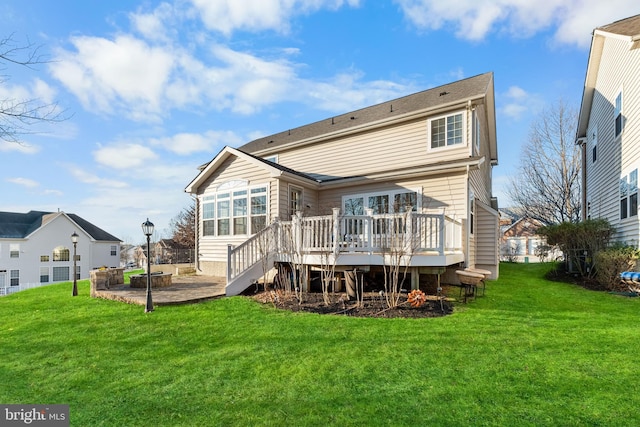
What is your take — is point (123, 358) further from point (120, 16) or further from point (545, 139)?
point (545, 139)

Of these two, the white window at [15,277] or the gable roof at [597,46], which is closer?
the gable roof at [597,46]

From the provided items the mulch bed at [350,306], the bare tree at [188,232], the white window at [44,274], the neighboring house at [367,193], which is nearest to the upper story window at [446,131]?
the neighboring house at [367,193]

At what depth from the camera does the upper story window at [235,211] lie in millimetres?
11109

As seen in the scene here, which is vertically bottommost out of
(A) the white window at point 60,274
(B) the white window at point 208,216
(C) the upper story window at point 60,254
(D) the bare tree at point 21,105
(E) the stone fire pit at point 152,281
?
(A) the white window at point 60,274

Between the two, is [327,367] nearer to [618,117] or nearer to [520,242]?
[618,117]

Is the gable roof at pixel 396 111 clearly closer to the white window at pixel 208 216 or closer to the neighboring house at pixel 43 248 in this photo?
the white window at pixel 208 216

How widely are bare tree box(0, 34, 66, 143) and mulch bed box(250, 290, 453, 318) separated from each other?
5.66 meters

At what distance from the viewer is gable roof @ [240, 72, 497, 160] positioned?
1067 centimetres

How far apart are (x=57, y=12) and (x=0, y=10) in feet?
3.98

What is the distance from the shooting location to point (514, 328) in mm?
5238

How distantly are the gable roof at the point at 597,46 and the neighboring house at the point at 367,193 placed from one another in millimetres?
3752

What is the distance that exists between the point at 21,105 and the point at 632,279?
46.6 ft

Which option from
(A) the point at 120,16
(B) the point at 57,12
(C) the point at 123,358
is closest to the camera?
(C) the point at 123,358

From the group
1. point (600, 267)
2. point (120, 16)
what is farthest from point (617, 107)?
point (120, 16)
